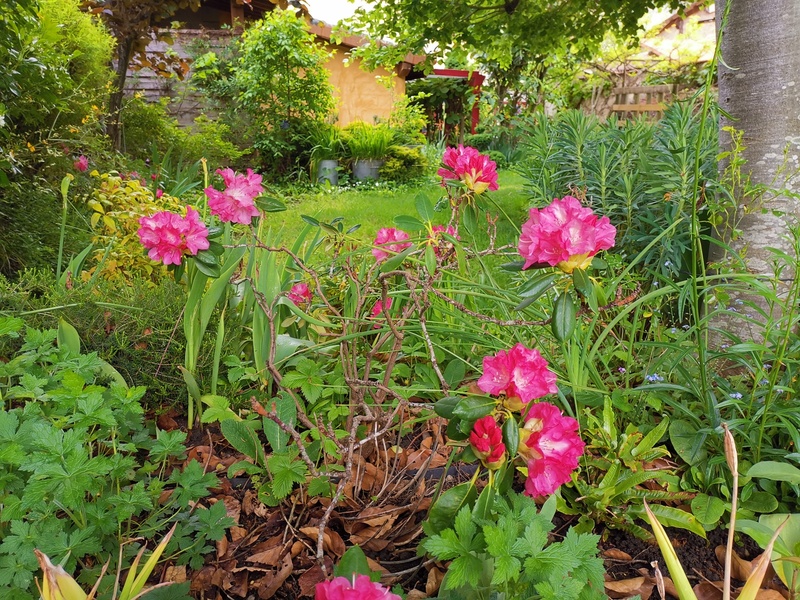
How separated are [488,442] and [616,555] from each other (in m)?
0.58

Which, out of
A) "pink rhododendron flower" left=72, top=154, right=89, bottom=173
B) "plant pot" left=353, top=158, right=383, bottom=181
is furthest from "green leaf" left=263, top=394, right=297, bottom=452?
"plant pot" left=353, top=158, right=383, bottom=181

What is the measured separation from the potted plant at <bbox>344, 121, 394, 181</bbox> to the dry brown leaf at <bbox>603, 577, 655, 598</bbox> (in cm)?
768

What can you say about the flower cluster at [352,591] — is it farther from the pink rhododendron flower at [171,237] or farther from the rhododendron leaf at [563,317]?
the pink rhododendron flower at [171,237]

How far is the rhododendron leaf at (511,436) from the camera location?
935mm

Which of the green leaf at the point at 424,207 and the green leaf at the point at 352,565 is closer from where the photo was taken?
the green leaf at the point at 352,565

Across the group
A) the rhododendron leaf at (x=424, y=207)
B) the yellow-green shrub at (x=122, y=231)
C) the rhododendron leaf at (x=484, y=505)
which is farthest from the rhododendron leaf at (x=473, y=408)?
the yellow-green shrub at (x=122, y=231)

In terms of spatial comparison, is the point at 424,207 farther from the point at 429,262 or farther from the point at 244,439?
the point at 244,439

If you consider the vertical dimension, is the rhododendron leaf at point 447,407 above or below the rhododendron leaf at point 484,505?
above

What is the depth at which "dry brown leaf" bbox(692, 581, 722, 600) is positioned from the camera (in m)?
1.23

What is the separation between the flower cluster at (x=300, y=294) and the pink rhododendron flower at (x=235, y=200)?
1.14 feet

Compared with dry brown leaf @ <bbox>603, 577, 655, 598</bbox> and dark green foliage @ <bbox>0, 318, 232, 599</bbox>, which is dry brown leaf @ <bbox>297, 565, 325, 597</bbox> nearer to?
dark green foliage @ <bbox>0, 318, 232, 599</bbox>

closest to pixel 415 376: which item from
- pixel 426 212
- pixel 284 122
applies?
pixel 426 212

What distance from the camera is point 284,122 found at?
8344 millimetres

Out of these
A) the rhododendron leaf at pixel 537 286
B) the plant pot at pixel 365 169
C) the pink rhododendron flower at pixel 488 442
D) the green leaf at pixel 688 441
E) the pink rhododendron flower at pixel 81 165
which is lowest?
the green leaf at pixel 688 441
